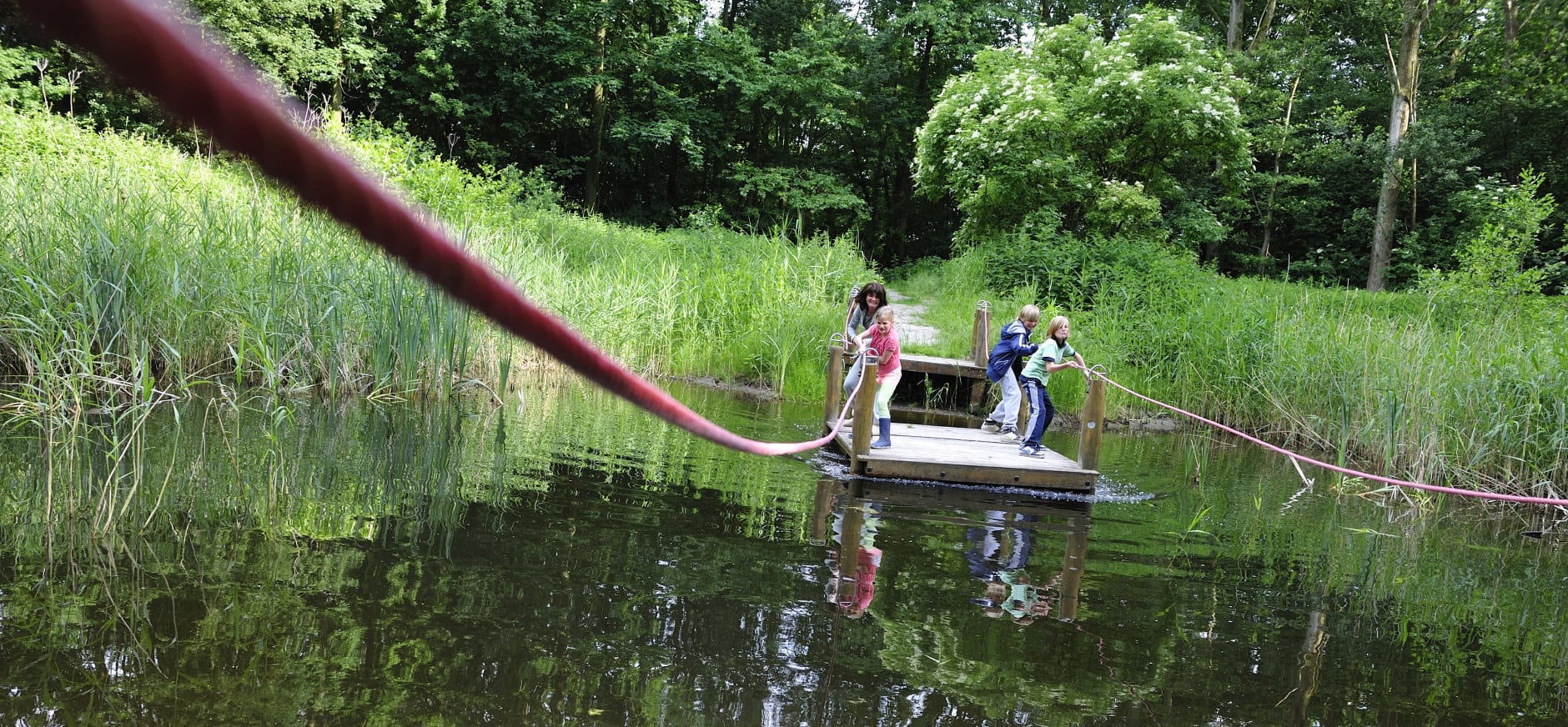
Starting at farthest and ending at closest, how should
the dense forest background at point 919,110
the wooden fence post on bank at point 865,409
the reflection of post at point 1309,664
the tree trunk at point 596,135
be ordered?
the tree trunk at point 596,135 → the dense forest background at point 919,110 → the wooden fence post on bank at point 865,409 → the reflection of post at point 1309,664

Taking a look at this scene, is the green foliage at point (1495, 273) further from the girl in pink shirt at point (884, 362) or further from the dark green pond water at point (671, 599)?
the girl in pink shirt at point (884, 362)

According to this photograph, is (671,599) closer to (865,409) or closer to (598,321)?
(865,409)

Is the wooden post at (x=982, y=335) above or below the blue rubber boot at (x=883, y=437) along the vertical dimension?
above

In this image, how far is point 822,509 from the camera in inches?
244

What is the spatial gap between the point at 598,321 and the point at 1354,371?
7932 millimetres

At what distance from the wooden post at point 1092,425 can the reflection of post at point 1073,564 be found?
87 cm

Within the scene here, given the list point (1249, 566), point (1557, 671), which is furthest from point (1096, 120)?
point (1557, 671)

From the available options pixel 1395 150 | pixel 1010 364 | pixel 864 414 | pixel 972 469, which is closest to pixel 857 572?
pixel 864 414

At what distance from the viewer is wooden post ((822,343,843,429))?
29.5 ft

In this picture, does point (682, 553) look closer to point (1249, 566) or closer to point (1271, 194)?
point (1249, 566)

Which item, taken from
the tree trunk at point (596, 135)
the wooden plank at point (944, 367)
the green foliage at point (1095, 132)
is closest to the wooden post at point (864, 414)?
the wooden plank at point (944, 367)

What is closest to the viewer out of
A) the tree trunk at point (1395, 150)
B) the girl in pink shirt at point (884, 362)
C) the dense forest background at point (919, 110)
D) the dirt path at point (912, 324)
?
the girl in pink shirt at point (884, 362)

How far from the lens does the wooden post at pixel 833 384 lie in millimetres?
9000

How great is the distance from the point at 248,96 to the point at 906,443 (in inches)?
321
